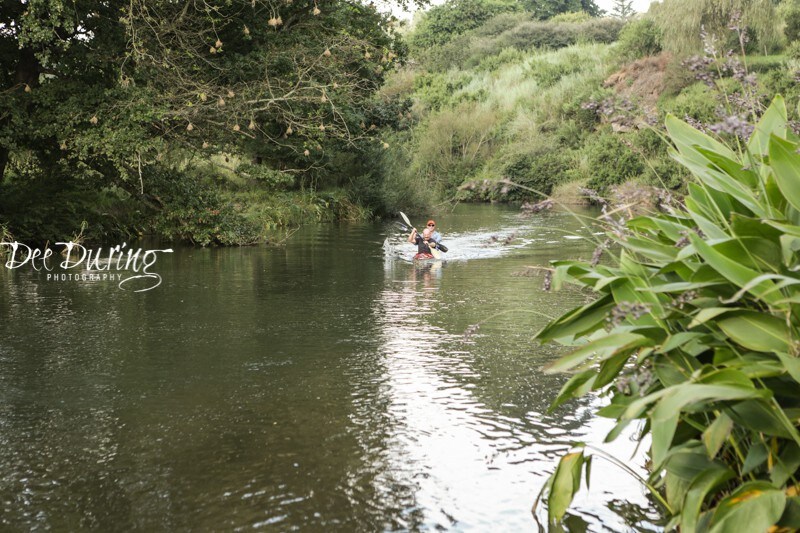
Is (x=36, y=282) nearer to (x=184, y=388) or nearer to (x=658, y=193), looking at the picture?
(x=184, y=388)

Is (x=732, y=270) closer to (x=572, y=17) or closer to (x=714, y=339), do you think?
(x=714, y=339)

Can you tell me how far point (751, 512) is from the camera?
315cm

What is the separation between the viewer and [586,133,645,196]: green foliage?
145 ft

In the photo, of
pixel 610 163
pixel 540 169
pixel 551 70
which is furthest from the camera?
pixel 551 70

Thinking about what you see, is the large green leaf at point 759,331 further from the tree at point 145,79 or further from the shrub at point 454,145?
the shrub at point 454,145

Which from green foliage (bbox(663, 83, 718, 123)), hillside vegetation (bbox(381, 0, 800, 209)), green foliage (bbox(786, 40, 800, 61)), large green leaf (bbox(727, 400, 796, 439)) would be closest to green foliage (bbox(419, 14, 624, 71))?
hillside vegetation (bbox(381, 0, 800, 209))

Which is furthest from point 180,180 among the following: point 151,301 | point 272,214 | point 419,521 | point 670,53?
point 670,53

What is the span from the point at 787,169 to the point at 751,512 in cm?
130

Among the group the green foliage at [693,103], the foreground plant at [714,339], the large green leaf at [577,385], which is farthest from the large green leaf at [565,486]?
the green foliage at [693,103]

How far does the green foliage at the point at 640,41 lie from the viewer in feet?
168

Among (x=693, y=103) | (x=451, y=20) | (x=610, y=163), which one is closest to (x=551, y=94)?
(x=610, y=163)

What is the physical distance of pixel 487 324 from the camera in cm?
1026

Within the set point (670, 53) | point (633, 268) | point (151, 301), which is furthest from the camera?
point (670, 53)

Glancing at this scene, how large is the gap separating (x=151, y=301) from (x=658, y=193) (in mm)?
→ 8952
